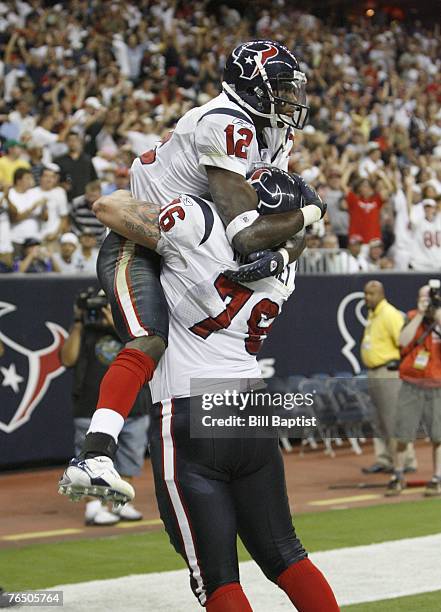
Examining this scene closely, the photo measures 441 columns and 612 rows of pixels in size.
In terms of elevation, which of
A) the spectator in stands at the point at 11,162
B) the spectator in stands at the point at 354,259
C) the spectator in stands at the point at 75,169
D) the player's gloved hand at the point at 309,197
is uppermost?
the player's gloved hand at the point at 309,197

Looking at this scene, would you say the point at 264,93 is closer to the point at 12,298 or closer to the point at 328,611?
the point at 328,611

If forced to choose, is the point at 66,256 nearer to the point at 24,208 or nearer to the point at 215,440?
the point at 24,208

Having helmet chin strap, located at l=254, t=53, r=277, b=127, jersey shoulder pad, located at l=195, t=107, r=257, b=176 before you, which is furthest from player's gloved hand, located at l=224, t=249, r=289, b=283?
helmet chin strap, located at l=254, t=53, r=277, b=127

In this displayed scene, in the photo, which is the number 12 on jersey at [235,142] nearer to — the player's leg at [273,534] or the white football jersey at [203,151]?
the white football jersey at [203,151]

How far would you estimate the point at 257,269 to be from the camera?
3.72m

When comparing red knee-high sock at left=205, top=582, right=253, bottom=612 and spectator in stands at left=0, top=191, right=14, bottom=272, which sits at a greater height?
red knee-high sock at left=205, top=582, right=253, bottom=612

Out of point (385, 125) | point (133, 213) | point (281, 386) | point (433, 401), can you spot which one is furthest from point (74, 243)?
point (385, 125)

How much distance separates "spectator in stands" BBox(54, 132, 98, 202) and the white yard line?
6362 millimetres

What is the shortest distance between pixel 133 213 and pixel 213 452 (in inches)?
33.2

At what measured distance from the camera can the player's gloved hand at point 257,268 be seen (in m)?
3.73

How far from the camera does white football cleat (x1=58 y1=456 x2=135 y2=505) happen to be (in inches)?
137

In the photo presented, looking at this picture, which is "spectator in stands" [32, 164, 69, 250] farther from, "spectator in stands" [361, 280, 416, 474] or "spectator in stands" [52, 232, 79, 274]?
"spectator in stands" [361, 280, 416, 474]

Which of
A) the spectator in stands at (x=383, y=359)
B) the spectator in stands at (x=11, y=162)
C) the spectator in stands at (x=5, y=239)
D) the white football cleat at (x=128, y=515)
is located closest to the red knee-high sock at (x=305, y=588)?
the white football cleat at (x=128, y=515)

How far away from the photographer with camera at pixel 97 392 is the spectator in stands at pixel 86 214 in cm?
330
